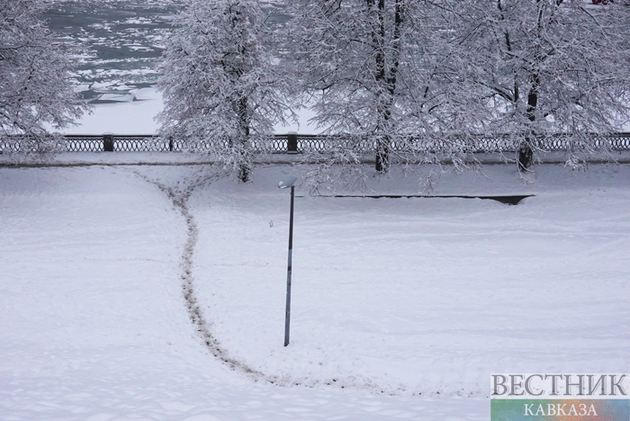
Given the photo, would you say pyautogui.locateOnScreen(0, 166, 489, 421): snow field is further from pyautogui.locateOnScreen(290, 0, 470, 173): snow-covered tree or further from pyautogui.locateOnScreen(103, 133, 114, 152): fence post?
pyautogui.locateOnScreen(290, 0, 470, 173): snow-covered tree

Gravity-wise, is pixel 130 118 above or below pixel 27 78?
below

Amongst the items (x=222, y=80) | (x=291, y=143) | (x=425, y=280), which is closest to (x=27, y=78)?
(x=222, y=80)

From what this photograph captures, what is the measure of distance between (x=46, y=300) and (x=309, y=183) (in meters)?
9.74

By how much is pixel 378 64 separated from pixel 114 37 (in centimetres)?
4500

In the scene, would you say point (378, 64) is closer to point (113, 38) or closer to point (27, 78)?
point (27, 78)

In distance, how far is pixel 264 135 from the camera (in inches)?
866

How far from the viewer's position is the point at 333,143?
69.7 ft

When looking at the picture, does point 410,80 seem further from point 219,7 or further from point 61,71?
point 61,71

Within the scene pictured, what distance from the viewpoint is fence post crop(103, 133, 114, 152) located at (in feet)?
83.3

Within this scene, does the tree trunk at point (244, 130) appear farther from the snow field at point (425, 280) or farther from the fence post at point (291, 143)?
the fence post at point (291, 143)

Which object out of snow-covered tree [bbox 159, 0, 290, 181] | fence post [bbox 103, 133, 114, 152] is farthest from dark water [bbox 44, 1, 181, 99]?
snow-covered tree [bbox 159, 0, 290, 181]

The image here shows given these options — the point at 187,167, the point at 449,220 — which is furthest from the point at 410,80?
the point at 187,167

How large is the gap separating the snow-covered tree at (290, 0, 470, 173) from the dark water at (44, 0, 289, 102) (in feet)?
42.8

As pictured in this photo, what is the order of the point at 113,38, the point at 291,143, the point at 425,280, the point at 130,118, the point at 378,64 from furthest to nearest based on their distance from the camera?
1. the point at 113,38
2. the point at 130,118
3. the point at 291,143
4. the point at 378,64
5. the point at 425,280
